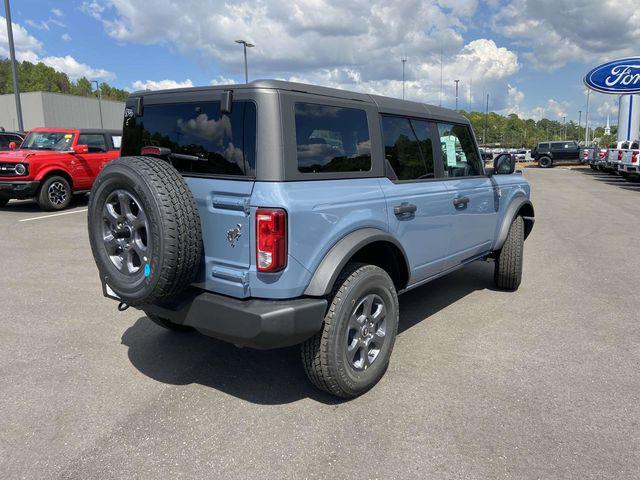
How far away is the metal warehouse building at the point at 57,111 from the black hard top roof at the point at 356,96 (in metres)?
48.6

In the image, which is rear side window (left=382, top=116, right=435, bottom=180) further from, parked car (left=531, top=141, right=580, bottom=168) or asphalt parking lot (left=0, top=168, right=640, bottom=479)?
parked car (left=531, top=141, right=580, bottom=168)

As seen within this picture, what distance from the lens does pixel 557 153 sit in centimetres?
3625

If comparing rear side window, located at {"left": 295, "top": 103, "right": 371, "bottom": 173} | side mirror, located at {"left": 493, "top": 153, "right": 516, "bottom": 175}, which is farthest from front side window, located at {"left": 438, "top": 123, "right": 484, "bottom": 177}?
rear side window, located at {"left": 295, "top": 103, "right": 371, "bottom": 173}

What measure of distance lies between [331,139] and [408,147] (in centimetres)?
94

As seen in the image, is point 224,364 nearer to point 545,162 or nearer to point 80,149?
point 80,149

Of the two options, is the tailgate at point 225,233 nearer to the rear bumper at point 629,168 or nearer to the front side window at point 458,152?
the front side window at point 458,152

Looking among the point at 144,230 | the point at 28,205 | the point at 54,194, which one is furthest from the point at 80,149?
the point at 144,230

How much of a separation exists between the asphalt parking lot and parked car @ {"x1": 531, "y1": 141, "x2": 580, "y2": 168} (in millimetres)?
34056

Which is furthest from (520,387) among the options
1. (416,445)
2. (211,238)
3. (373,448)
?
(211,238)

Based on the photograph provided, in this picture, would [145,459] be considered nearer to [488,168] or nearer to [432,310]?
[432,310]

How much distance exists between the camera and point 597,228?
9.87 m

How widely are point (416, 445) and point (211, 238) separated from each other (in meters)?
1.62

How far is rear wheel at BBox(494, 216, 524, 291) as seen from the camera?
17.7ft

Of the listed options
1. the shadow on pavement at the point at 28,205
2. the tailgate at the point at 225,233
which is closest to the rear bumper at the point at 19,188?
the shadow on pavement at the point at 28,205
